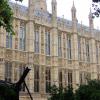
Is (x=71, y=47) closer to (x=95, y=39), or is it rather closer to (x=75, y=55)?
(x=75, y=55)

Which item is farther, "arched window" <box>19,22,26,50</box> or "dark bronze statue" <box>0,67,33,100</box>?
"arched window" <box>19,22,26,50</box>

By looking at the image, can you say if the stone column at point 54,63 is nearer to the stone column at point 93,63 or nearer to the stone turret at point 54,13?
the stone turret at point 54,13

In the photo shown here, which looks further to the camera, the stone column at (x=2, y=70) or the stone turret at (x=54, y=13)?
the stone turret at (x=54, y=13)

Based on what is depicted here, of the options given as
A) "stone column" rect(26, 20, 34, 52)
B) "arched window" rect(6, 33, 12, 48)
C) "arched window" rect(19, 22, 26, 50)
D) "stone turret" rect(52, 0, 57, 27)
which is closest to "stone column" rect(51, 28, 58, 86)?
"stone turret" rect(52, 0, 57, 27)

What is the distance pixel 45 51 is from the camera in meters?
35.3


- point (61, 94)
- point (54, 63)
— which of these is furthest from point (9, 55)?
point (61, 94)

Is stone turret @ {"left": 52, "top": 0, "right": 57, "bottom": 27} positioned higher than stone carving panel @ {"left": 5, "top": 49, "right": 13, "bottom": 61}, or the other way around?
stone turret @ {"left": 52, "top": 0, "right": 57, "bottom": 27}

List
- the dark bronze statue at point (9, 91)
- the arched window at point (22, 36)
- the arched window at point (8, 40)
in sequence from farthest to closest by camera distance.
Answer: the arched window at point (22, 36) < the arched window at point (8, 40) < the dark bronze statue at point (9, 91)

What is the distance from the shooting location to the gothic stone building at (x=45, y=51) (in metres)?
32.1

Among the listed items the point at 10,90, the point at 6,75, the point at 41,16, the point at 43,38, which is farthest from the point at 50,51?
the point at 10,90

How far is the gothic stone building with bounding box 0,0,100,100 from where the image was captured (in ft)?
105

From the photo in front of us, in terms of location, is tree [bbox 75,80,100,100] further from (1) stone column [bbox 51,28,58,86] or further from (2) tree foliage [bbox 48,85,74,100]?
(1) stone column [bbox 51,28,58,86]

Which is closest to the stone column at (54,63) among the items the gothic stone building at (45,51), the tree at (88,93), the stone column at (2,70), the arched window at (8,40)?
the gothic stone building at (45,51)

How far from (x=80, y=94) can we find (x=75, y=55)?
21.5 m
